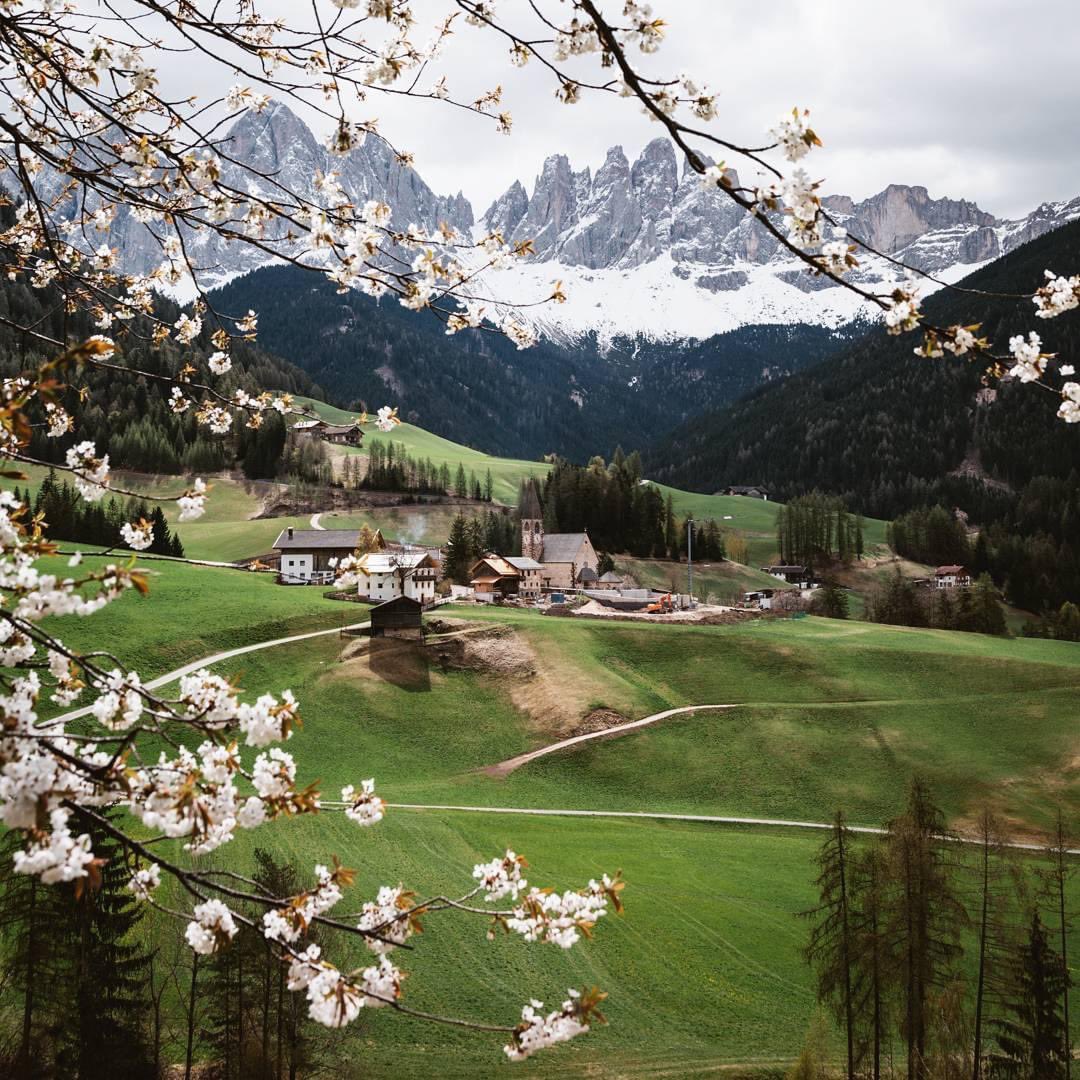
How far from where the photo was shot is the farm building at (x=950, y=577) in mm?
103125

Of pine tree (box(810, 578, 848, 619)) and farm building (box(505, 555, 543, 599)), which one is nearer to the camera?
pine tree (box(810, 578, 848, 619))

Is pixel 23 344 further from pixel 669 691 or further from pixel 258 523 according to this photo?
pixel 258 523

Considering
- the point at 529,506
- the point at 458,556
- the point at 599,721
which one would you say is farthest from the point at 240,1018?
the point at 529,506

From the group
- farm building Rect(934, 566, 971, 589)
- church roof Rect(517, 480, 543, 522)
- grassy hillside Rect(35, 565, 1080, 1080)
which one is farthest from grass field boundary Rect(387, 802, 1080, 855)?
farm building Rect(934, 566, 971, 589)

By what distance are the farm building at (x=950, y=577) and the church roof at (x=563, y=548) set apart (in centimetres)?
4846

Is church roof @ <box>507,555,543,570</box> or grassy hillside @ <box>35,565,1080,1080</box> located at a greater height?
church roof @ <box>507,555,543,570</box>

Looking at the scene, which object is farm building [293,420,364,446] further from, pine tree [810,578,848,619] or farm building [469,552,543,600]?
pine tree [810,578,848,619]

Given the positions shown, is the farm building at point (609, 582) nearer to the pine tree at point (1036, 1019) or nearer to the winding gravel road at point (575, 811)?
the winding gravel road at point (575, 811)

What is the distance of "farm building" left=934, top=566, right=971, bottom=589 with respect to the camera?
4060 inches

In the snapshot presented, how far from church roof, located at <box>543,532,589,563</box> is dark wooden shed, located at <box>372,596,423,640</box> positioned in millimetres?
33730

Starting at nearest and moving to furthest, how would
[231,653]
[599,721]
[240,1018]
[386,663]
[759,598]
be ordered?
1. [240,1018]
2. [599,721]
3. [231,653]
4. [386,663]
5. [759,598]

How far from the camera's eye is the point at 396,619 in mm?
49219

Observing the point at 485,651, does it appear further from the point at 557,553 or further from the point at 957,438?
the point at 957,438

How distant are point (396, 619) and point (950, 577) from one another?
81399 millimetres
